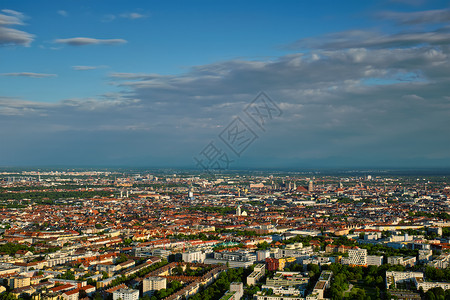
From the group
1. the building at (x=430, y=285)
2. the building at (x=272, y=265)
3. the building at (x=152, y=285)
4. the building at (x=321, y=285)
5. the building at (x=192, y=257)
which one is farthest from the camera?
the building at (x=192, y=257)

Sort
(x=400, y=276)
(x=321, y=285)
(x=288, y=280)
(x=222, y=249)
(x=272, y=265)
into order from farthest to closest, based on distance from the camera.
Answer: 1. (x=222, y=249)
2. (x=272, y=265)
3. (x=400, y=276)
4. (x=288, y=280)
5. (x=321, y=285)

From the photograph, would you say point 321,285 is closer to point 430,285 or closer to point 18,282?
point 430,285

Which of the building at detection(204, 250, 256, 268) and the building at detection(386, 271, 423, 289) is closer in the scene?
the building at detection(386, 271, 423, 289)

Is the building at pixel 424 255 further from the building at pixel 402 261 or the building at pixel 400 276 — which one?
the building at pixel 400 276


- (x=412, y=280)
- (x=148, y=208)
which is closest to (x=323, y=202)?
(x=148, y=208)

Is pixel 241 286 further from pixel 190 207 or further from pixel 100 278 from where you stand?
pixel 190 207

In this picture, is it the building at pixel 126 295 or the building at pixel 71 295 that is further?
the building at pixel 126 295

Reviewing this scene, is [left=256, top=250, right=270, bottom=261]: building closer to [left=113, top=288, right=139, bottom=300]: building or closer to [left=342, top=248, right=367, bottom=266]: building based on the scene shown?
[left=342, top=248, right=367, bottom=266]: building

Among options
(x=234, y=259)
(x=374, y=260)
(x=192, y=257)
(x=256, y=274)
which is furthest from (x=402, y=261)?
(x=192, y=257)

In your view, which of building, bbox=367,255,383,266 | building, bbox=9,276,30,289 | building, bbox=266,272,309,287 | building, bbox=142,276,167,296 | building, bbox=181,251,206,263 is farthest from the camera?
building, bbox=181,251,206,263

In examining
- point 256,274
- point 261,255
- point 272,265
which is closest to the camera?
point 256,274

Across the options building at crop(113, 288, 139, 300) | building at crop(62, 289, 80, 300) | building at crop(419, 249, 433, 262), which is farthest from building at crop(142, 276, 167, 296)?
building at crop(419, 249, 433, 262)

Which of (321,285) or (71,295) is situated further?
(321,285)

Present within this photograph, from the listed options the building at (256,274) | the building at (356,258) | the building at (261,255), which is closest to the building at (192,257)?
the building at (261,255)
